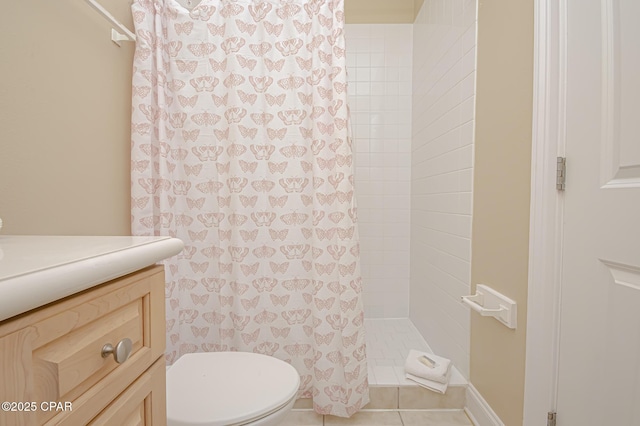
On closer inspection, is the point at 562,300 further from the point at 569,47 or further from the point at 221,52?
the point at 221,52

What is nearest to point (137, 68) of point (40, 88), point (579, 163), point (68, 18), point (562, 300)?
point (68, 18)

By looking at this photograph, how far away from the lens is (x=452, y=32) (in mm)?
1695

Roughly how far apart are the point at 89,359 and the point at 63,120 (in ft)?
3.19

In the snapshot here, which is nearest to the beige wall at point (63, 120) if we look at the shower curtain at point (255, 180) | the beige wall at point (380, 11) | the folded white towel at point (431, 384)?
the shower curtain at point (255, 180)

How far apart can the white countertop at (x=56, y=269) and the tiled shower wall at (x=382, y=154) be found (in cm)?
207

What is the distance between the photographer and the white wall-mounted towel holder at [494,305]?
3.64 ft

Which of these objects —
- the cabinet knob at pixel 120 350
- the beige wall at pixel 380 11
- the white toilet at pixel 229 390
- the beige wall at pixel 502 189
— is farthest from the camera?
the beige wall at pixel 380 11

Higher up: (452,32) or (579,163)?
(452,32)

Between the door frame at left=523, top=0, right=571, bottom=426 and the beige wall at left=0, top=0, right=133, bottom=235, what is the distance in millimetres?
1541

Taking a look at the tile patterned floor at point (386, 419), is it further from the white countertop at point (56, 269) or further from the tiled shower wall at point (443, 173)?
the white countertop at point (56, 269)

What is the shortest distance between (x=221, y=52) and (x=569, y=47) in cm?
131

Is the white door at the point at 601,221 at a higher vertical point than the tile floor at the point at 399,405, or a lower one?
higher

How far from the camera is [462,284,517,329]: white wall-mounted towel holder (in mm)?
1110

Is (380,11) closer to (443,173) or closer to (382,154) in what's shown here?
(382,154)
